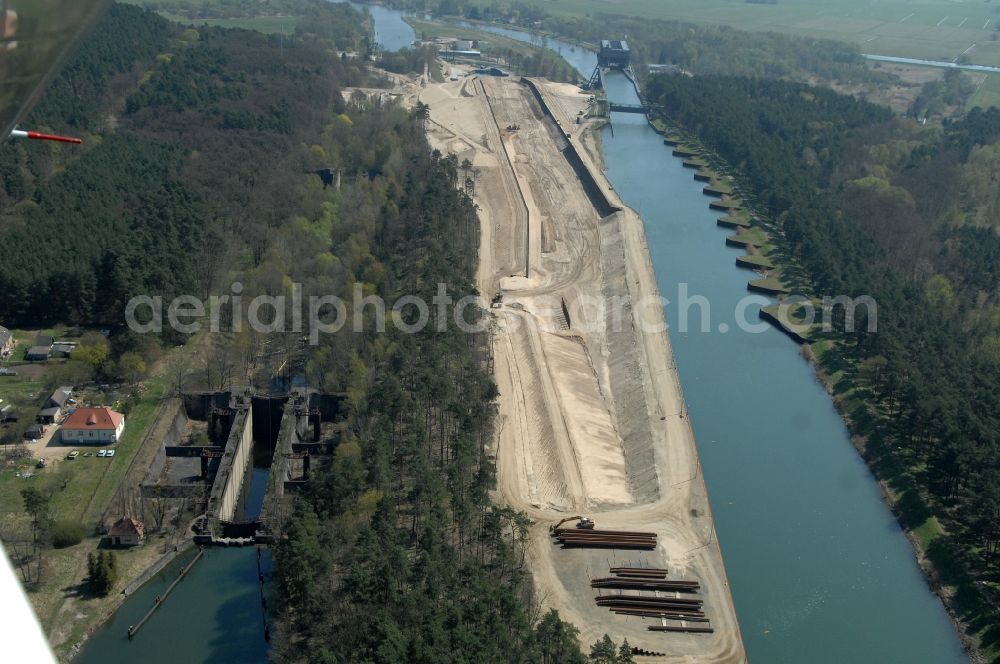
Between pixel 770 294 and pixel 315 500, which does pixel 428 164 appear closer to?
pixel 770 294

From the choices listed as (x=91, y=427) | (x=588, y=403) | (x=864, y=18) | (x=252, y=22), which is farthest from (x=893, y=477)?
(x=864, y=18)

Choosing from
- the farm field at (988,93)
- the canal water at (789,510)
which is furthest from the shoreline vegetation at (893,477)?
the farm field at (988,93)

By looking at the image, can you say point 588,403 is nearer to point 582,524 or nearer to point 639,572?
point 582,524

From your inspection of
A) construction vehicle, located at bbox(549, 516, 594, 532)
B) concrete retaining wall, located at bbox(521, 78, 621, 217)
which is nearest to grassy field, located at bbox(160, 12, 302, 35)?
concrete retaining wall, located at bbox(521, 78, 621, 217)

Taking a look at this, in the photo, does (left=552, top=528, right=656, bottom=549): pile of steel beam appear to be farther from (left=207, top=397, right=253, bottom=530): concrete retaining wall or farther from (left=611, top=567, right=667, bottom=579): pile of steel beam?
(left=207, top=397, right=253, bottom=530): concrete retaining wall

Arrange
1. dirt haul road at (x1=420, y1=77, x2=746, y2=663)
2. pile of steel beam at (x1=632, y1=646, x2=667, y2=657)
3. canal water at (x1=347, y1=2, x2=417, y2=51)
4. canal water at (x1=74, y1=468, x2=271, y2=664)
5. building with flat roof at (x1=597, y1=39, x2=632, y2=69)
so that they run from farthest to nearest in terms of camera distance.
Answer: canal water at (x1=347, y1=2, x2=417, y2=51), building with flat roof at (x1=597, y1=39, x2=632, y2=69), dirt haul road at (x1=420, y1=77, x2=746, y2=663), canal water at (x1=74, y1=468, x2=271, y2=664), pile of steel beam at (x1=632, y1=646, x2=667, y2=657)

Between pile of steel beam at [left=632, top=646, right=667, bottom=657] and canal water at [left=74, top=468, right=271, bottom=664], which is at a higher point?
pile of steel beam at [left=632, top=646, right=667, bottom=657]

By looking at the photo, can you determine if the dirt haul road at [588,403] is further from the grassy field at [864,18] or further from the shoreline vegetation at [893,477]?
the grassy field at [864,18]
